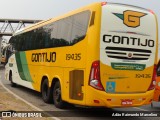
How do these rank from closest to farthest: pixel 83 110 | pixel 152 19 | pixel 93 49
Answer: pixel 93 49 → pixel 152 19 → pixel 83 110

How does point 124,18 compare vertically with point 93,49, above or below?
above

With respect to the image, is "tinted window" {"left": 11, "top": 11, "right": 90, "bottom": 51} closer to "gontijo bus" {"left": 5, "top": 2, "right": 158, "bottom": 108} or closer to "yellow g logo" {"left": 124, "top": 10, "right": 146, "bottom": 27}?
"gontijo bus" {"left": 5, "top": 2, "right": 158, "bottom": 108}

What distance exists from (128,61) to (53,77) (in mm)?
3625

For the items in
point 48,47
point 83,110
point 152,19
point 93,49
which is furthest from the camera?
point 48,47

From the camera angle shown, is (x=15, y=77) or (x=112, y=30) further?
(x=15, y=77)

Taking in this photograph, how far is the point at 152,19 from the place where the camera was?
11.5 meters

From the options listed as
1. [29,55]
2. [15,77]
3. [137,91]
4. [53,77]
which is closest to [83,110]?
[53,77]

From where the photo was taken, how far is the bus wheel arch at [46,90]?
1398 centimetres

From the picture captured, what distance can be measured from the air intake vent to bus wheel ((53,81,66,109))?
9.86 ft

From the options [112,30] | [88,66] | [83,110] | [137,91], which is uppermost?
[112,30]

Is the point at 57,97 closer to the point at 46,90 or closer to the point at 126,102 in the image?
the point at 46,90

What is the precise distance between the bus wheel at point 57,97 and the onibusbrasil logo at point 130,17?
3.60m

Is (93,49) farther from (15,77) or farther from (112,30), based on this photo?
(15,77)

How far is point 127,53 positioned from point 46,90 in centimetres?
478
